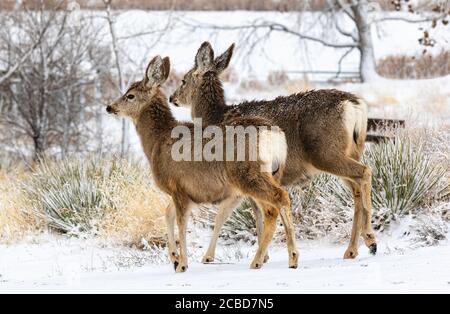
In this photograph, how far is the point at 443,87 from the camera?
28.8 meters

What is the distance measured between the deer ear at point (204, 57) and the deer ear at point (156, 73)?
0.64 metres

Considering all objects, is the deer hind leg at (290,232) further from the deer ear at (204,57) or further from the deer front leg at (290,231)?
the deer ear at (204,57)

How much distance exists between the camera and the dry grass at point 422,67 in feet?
111

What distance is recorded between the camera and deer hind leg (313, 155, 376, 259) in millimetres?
9133

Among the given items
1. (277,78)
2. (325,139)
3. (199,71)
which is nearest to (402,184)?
(325,139)

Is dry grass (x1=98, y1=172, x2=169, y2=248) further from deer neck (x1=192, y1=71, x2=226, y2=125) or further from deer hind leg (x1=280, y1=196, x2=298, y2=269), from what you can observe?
deer hind leg (x1=280, y1=196, x2=298, y2=269)

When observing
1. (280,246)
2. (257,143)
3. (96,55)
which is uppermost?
(96,55)

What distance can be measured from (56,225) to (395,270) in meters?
6.31

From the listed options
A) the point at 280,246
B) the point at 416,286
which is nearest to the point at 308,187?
the point at 280,246

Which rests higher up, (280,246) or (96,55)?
(96,55)

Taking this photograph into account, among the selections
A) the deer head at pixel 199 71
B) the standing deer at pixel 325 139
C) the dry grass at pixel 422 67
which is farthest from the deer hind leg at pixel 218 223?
the dry grass at pixel 422 67

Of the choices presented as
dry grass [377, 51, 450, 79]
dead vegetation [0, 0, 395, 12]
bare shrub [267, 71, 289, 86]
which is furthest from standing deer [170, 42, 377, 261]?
dry grass [377, 51, 450, 79]

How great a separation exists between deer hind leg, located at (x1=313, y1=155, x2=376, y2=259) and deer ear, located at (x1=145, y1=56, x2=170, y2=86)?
1.94 metres

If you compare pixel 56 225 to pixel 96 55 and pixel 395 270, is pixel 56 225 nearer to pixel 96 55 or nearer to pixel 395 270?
pixel 395 270
